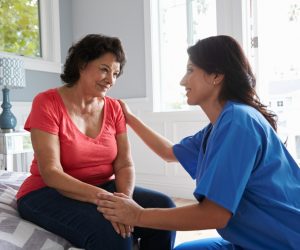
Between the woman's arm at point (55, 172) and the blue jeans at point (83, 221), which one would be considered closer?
Answer: the blue jeans at point (83, 221)

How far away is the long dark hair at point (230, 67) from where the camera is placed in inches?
36.8

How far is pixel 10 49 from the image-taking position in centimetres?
323

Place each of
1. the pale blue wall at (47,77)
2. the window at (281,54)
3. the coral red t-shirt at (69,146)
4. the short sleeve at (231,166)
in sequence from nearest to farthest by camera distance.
A: the short sleeve at (231,166) → the coral red t-shirt at (69,146) → the window at (281,54) → the pale blue wall at (47,77)

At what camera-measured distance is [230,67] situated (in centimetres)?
93

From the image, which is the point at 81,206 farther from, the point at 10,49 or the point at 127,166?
the point at 10,49

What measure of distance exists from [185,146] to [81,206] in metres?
0.49

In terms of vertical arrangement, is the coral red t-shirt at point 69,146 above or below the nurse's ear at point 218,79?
below

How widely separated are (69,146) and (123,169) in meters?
0.27


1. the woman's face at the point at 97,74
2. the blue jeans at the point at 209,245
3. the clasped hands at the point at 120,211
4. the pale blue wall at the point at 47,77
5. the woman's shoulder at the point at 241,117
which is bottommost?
the blue jeans at the point at 209,245

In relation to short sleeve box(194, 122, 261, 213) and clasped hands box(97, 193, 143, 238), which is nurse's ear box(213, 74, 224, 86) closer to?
short sleeve box(194, 122, 261, 213)

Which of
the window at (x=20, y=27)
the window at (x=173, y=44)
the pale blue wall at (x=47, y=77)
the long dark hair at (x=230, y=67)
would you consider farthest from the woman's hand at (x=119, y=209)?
the window at (x=20, y=27)

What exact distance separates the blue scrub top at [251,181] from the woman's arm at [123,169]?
1.55 feet

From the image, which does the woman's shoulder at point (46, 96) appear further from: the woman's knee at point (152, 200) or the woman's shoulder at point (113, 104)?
the woman's knee at point (152, 200)

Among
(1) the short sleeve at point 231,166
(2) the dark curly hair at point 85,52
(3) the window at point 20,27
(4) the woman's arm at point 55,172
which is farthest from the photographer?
(3) the window at point 20,27
